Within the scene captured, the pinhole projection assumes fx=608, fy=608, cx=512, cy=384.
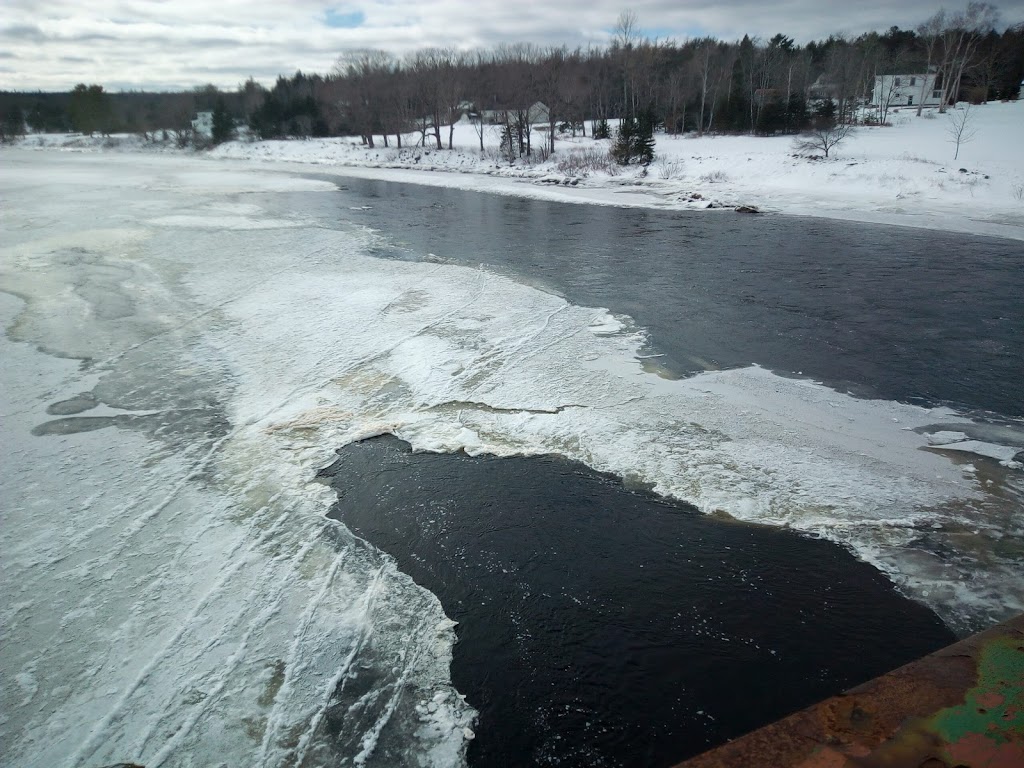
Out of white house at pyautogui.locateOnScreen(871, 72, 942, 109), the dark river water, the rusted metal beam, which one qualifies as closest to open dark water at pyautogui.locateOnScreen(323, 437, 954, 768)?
the dark river water

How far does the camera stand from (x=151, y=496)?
4773 millimetres

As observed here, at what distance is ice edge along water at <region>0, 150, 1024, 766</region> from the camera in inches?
122

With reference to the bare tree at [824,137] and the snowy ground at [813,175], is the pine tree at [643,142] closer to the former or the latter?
the snowy ground at [813,175]

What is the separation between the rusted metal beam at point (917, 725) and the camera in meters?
1.86

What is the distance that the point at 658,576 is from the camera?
4.07 metres

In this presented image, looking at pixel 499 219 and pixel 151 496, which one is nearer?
pixel 151 496

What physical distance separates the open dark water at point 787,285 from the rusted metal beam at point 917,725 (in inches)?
193

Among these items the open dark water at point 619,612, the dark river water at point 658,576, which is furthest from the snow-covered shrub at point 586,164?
the open dark water at point 619,612

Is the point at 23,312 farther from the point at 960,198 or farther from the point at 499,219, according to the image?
the point at 960,198

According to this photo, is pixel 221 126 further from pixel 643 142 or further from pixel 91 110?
pixel 643 142

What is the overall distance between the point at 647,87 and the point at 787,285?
48.6m

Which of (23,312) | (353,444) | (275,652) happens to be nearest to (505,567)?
(275,652)

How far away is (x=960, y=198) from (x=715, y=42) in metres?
65.0

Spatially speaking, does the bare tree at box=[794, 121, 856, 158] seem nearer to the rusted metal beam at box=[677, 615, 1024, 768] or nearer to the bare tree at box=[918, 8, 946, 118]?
the bare tree at box=[918, 8, 946, 118]
